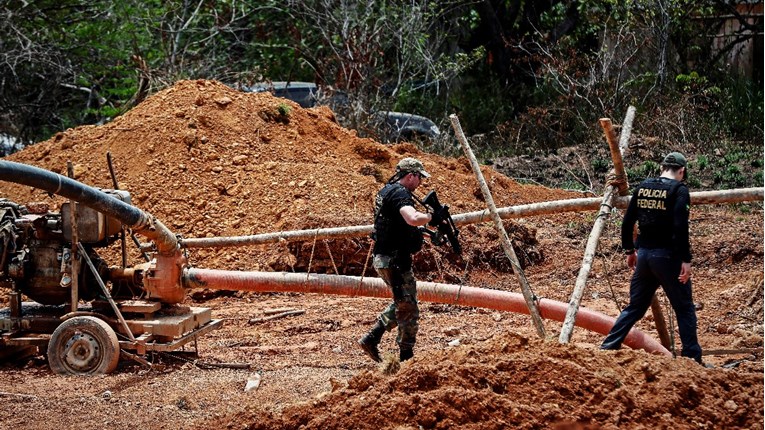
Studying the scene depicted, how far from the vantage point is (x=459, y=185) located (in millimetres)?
15328

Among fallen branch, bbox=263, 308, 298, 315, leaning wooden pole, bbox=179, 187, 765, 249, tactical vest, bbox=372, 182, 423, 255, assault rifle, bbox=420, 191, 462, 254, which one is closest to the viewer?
leaning wooden pole, bbox=179, 187, 765, 249

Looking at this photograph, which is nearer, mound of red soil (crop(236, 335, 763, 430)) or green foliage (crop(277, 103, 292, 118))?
mound of red soil (crop(236, 335, 763, 430))

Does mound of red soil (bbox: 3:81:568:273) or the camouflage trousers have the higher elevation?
mound of red soil (bbox: 3:81:568:273)

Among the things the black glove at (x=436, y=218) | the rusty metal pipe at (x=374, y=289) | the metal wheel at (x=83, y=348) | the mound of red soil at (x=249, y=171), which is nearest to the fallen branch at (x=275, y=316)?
the mound of red soil at (x=249, y=171)

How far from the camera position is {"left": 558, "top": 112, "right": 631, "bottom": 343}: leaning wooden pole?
7777 millimetres

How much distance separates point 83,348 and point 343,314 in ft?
10.3

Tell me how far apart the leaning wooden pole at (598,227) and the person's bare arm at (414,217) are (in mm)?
1240

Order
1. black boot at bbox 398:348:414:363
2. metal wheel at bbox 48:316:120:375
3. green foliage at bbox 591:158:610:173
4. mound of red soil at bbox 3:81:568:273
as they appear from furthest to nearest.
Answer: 1. green foliage at bbox 591:158:610:173
2. mound of red soil at bbox 3:81:568:273
3. metal wheel at bbox 48:316:120:375
4. black boot at bbox 398:348:414:363

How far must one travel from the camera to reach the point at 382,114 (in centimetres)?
2088

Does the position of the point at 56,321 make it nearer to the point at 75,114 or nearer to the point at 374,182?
the point at 374,182

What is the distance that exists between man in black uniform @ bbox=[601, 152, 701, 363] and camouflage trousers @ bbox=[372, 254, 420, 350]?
1.57 m

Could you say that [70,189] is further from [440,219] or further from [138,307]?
[440,219]

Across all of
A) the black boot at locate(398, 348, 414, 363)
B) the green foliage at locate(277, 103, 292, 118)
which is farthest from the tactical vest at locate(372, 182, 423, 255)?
the green foliage at locate(277, 103, 292, 118)

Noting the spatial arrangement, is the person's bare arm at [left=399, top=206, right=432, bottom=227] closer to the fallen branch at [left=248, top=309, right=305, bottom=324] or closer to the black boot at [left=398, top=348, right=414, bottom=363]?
the black boot at [left=398, top=348, right=414, bottom=363]
